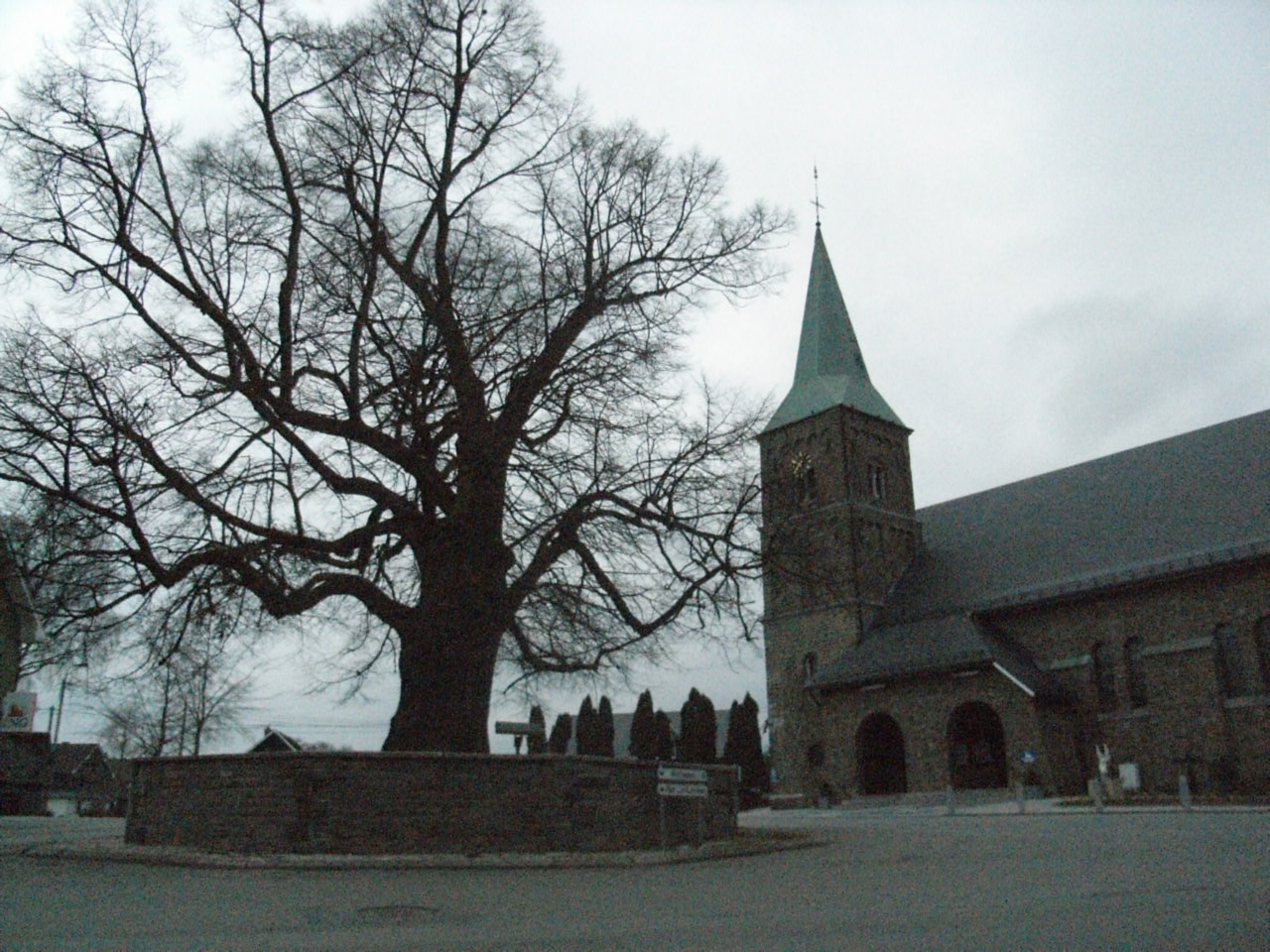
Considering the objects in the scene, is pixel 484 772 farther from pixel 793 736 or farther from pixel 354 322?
pixel 793 736

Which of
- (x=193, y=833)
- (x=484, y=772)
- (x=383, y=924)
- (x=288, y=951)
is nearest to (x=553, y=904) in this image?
(x=383, y=924)

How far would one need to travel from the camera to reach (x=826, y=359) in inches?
1918

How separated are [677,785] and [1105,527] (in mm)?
28050

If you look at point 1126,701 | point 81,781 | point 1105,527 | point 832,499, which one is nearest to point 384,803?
point 1126,701

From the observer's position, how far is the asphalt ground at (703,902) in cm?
675

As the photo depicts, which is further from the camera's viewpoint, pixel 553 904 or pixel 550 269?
pixel 550 269

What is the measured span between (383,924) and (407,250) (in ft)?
32.8

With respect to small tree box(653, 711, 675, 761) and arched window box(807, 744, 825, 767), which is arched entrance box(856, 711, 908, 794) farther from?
small tree box(653, 711, 675, 761)

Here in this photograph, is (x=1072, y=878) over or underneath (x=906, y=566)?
underneath

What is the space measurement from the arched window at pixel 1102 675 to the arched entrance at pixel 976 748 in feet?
10.9

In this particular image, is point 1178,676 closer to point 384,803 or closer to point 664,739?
point 384,803

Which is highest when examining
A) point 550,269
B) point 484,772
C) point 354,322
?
point 550,269

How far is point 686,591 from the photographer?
14.8m

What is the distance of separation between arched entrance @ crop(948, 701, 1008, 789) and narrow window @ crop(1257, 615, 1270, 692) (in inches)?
315
